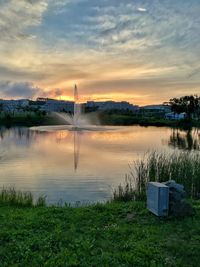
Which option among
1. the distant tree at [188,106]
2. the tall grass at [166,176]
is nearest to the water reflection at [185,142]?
the tall grass at [166,176]

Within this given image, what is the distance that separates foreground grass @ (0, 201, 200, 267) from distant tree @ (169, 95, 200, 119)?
97.8 meters

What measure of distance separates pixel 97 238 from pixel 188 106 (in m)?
102

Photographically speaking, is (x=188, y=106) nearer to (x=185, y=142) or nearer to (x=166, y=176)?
(x=185, y=142)

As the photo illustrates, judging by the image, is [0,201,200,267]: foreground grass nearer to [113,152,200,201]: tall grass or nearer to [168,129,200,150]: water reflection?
[113,152,200,201]: tall grass

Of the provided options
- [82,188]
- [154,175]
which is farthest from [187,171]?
[82,188]

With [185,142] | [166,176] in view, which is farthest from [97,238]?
[185,142]

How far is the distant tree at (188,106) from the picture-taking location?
340 feet

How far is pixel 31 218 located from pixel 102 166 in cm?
1316

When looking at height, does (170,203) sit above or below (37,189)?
above

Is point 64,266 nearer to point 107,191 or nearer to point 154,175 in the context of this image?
point 154,175

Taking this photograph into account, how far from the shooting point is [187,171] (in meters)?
11.6

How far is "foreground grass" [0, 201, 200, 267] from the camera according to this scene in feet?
16.1

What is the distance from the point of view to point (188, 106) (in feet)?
340

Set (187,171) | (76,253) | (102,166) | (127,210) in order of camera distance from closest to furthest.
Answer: (76,253) → (127,210) → (187,171) → (102,166)
